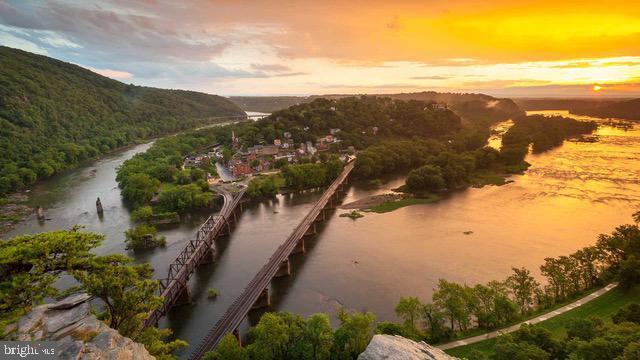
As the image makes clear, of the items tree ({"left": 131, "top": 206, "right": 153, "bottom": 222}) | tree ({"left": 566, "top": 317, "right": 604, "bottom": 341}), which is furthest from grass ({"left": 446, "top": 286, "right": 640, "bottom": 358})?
tree ({"left": 131, "top": 206, "right": 153, "bottom": 222})

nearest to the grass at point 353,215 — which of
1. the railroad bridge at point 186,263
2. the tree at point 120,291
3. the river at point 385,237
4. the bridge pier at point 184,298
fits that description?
the river at point 385,237

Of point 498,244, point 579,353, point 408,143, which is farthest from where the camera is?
point 408,143

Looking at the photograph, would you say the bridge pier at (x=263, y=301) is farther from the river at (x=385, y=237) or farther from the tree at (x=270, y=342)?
the tree at (x=270, y=342)

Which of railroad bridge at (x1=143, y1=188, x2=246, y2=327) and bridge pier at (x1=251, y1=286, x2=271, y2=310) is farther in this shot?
bridge pier at (x1=251, y1=286, x2=271, y2=310)

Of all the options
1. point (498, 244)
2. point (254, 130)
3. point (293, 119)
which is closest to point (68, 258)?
point (498, 244)

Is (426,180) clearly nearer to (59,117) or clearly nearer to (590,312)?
(590,312)

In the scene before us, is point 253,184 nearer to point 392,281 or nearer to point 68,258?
point 392,281

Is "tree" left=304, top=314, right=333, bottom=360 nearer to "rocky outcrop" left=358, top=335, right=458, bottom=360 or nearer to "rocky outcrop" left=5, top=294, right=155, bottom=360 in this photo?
"rocky outcrop" left=358, top=335, right=458, bottom=360
